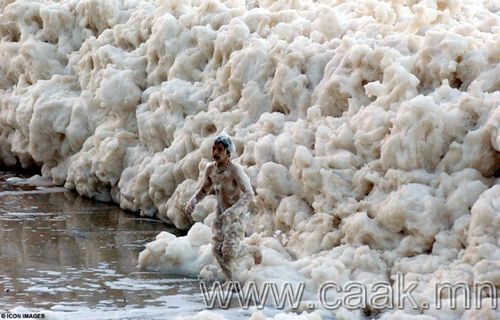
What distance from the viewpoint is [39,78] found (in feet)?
42.8

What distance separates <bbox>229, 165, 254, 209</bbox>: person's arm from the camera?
7957 mm

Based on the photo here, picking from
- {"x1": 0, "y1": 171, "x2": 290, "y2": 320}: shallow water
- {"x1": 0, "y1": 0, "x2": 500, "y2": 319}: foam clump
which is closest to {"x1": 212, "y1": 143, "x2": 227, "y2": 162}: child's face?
{"x1": 0, "y1": 0, "x2": 500, "y2": 319}: foam clump

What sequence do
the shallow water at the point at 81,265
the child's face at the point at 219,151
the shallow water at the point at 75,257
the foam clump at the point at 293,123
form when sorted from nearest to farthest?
the shallow water at the point at 81,265
the shallow water at the point at 75,257
the foam clump at the point at 293,123
the child's face at the point at 219,151

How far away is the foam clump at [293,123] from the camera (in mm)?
7902

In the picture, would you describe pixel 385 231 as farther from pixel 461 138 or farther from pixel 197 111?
pixel 197 111

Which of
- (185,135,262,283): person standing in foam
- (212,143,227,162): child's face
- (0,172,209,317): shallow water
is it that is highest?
(212,143,227,162): child's face

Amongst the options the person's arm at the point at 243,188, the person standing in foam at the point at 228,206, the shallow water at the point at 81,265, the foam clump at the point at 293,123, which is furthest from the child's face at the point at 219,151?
the shallow water at the point at 81,265

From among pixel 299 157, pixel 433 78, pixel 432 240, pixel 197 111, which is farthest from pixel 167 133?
pixel 432 240

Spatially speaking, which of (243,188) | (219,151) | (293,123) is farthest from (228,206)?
(293,123)

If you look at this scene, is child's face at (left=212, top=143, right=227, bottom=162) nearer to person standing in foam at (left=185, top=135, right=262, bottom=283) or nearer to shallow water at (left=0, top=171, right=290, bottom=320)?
person standing in foam at (left=185, top=135, right=262, bottom=283)

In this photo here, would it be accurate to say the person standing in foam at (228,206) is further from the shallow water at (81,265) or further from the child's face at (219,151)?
the shallow water at (81,265)

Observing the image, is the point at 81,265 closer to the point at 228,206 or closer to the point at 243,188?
the point at 228,206

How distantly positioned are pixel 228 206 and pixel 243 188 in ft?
0.68

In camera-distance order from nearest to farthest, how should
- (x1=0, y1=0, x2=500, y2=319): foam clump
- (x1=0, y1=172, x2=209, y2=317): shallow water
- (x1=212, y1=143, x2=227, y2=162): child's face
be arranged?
(x1=0, y1=172, x2=209, y2=317): shallow water < (x1=0, y1=0, x2=500, y2=319): foam clump < (x1=212, y1=143, x2=227, y2=162): child's face
